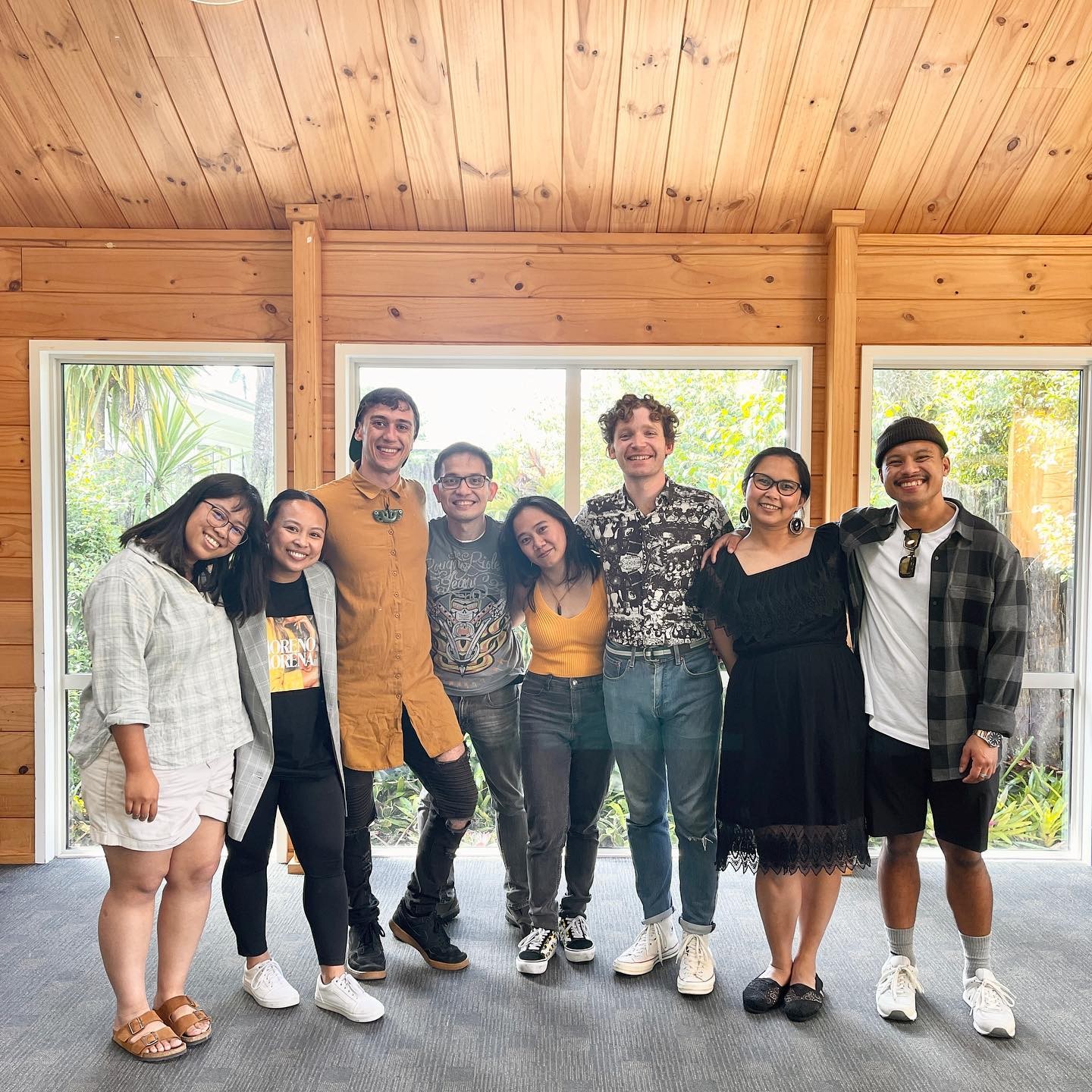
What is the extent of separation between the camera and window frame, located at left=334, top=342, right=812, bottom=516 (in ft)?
10.7

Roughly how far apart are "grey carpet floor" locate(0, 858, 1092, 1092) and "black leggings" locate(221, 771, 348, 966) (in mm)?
253

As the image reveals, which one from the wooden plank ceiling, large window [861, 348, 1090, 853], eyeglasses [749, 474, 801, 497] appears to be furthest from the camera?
large window [861, 348, 1090, 853]

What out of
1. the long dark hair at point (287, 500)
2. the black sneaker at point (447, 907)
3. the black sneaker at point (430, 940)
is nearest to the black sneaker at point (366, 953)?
the black sneaker at point (430, 940)

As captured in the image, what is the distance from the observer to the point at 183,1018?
210cm

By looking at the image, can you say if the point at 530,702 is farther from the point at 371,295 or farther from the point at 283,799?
the point at 371,295

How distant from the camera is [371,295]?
10.7ft

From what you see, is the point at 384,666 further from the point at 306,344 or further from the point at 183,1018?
the point at 306,344

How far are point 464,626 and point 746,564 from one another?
2.72 feet

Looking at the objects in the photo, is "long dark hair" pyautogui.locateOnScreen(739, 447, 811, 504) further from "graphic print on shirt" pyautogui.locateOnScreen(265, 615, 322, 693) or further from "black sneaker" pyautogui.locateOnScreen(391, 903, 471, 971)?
"black sneaker" pyautogui.locateOnScreen(391, 903, 471, 971)

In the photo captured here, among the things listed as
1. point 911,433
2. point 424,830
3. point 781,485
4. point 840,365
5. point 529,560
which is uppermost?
point 840,365

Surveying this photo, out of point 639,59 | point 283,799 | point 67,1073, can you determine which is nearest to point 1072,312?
point 639,59

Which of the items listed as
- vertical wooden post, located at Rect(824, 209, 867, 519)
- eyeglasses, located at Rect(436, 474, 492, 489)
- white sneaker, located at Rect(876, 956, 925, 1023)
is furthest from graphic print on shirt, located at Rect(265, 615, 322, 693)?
vertical wooden post, located at Rect(824, 209, 867, 519)

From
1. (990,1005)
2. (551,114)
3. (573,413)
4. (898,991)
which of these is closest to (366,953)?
(898,991)

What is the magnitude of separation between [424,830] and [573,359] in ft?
5.98
